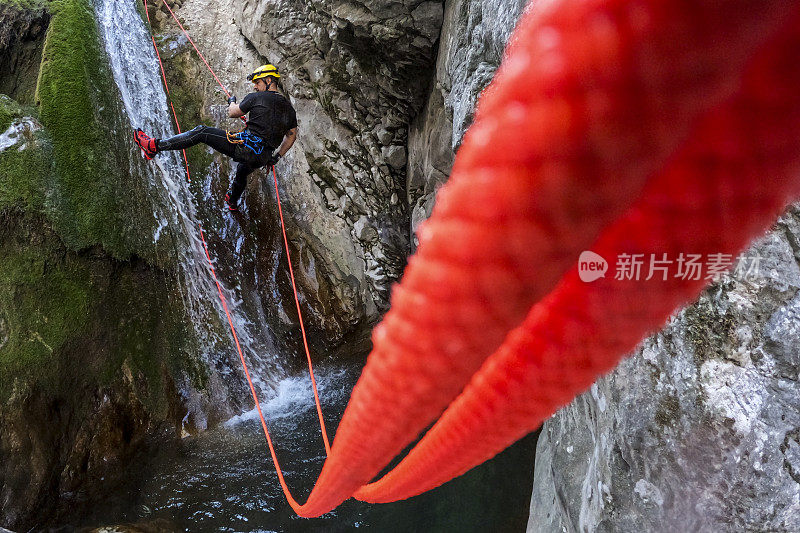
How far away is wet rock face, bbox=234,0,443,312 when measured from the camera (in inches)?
178

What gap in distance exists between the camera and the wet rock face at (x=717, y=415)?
1.14 m

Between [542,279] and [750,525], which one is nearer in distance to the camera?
[542,279]

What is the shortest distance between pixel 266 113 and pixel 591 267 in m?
3.91

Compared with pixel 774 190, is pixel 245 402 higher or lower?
lower

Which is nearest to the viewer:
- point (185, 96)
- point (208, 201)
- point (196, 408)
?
point (196, 408)

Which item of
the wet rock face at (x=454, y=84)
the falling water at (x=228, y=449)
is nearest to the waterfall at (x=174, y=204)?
the falling water at (x=228, y=449)

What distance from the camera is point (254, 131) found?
12.8 ft

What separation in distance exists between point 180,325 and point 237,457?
136cm

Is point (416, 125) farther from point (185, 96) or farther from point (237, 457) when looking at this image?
point (237, 457)

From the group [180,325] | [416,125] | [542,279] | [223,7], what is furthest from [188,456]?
[223,7]

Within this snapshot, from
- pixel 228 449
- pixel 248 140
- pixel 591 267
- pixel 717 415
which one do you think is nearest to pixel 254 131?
pixel 248 140

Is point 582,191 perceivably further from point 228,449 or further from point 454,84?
point 228,449

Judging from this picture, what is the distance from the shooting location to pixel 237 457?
3.87m

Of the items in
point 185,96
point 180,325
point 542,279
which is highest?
point 185,96
